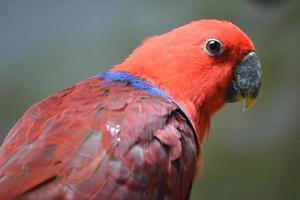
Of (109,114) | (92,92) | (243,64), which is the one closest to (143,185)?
(109,114)

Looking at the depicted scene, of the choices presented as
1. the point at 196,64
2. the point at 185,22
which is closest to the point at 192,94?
the point at 196,64

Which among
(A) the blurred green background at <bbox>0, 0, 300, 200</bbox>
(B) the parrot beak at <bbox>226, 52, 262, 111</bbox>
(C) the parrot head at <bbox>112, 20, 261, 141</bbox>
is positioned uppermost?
(C) the parrot head at <bbox>112, 20, 261, 141</bbox>

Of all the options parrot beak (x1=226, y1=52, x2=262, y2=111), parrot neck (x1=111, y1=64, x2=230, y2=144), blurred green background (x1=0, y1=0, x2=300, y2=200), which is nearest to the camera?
parrot neck (x1=111, y1=64, x2=230, y2=144)

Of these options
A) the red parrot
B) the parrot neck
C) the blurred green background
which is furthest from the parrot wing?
the blurred green background

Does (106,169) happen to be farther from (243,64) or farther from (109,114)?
(243,64)

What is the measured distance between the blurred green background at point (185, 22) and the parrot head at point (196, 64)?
7.14 ft

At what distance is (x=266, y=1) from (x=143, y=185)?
342 centimetres

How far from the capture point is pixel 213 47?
11.6 ft

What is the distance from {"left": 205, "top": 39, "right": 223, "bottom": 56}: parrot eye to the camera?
11.5 ft

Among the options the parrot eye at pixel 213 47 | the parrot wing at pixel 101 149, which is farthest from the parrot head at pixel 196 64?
the parrot wing at pixel 101 149

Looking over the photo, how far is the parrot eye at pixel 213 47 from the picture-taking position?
11.5ft

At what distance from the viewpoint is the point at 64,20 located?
258 inches

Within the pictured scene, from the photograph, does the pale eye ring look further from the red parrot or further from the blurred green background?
the blurred green background

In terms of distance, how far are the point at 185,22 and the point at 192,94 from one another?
113 inches
